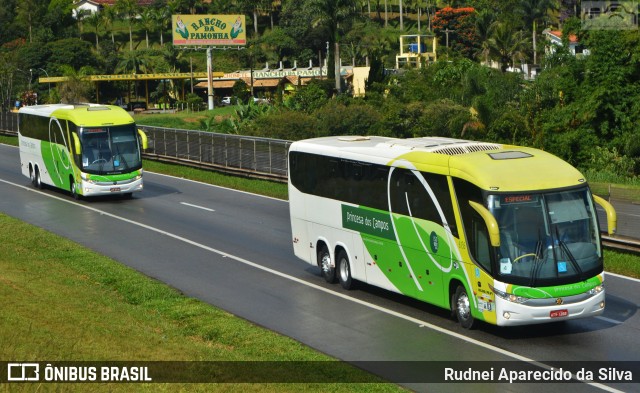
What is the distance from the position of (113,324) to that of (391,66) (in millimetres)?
126151

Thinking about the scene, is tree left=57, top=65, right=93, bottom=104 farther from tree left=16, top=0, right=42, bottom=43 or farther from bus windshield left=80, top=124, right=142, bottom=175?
bus windshield left=80, top=124, right=142, bottom=175

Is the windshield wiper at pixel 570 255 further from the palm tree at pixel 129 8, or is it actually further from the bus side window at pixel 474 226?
the palm tree at pixel 129 8

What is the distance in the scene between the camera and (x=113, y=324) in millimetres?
18188

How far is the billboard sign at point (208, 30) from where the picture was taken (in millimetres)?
115000

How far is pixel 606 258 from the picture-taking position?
1008 inches

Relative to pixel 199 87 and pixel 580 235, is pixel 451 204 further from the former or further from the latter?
pixel 199 87

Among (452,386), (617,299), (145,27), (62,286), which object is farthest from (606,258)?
(145,27)

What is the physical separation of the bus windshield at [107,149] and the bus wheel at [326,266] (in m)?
16.4

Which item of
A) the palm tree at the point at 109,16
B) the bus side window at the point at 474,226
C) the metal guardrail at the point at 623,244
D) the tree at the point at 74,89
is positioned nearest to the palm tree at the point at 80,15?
the palm tree at the point at 109,16

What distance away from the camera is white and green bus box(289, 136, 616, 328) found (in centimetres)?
1723

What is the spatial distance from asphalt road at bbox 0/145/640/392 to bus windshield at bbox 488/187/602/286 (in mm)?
1343

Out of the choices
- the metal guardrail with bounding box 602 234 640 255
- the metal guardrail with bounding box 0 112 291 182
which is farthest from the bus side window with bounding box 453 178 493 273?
the metal guardrail with bounding box 0 112 291 182

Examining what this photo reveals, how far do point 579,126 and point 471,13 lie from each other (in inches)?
3557

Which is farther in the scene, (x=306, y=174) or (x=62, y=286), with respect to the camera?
(x=306, y=174)
